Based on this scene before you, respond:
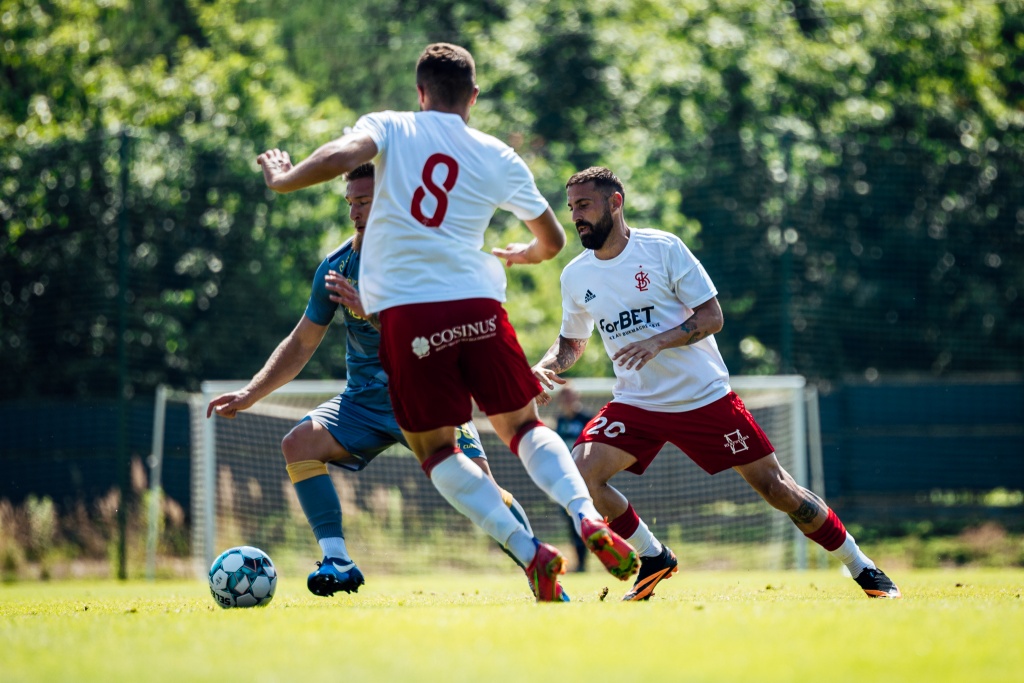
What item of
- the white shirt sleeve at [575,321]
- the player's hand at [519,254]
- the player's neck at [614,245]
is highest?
the player's hand at [519,254]

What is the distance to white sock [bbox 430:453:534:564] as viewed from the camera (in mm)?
4969

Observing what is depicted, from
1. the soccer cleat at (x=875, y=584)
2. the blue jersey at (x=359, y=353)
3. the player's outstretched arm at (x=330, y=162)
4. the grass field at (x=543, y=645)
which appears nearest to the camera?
the grass field at (x=543, y=645)

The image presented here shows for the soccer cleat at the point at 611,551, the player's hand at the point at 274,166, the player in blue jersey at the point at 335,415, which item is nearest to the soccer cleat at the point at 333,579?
the player in blue jersey at the point at 335,415

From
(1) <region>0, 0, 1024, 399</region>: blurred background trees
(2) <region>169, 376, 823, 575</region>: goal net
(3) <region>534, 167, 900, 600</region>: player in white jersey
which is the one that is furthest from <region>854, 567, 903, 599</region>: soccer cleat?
(1) <region>0, 0, 1024, 399</region>: blurred background trees

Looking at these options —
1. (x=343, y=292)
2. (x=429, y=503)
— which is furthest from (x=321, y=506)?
(x=429, y=503)

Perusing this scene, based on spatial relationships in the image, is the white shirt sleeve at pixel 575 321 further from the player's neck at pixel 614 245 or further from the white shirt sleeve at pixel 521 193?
the white shirt sleeve at pixel 521 193

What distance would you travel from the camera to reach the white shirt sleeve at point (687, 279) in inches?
246

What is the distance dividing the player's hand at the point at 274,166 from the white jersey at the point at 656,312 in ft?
6.71

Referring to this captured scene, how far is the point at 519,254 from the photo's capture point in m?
5.59

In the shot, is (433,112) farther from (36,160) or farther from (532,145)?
(532,145)

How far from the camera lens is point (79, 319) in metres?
15.4

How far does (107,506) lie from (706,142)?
29.8 feet

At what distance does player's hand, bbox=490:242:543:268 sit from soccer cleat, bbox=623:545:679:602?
72.2 inches

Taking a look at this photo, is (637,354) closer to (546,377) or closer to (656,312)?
(546,377)
